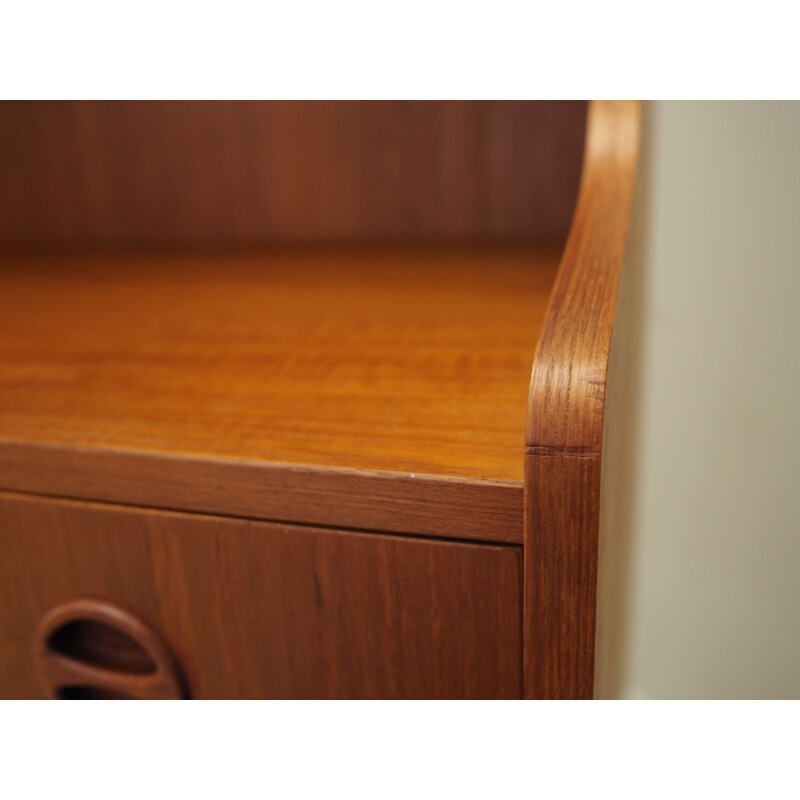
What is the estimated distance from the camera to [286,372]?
1.40 feet

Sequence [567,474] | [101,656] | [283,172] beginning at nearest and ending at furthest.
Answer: [567,474]
[101,656]
[283,172]

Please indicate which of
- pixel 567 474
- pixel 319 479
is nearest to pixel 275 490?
pixel 319 479

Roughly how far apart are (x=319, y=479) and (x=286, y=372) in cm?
12

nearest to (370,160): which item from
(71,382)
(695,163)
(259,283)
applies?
(259,283)

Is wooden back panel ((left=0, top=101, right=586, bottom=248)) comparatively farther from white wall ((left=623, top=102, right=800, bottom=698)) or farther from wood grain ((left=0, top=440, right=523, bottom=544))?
wood grain ((left=0, top=440, right=523, bottom=544))

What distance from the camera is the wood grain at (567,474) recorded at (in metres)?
0.26

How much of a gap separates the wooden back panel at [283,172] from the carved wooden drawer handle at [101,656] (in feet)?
1.43

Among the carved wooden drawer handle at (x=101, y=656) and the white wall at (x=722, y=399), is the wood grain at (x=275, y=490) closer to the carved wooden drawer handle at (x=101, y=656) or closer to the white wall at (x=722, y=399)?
the carved wooden drawer handle at (x=101, y=656)

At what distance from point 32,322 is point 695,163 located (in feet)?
1.60

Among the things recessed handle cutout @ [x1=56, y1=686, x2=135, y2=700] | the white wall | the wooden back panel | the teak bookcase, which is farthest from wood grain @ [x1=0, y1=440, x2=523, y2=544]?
the wooden back panel

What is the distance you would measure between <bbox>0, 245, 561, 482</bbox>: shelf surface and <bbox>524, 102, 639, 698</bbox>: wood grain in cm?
3

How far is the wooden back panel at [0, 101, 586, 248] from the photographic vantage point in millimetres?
687

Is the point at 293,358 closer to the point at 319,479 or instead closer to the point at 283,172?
the point at 319,479

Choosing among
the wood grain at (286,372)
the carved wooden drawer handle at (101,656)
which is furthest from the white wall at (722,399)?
the carved wooden drawer handle at (101,656)
